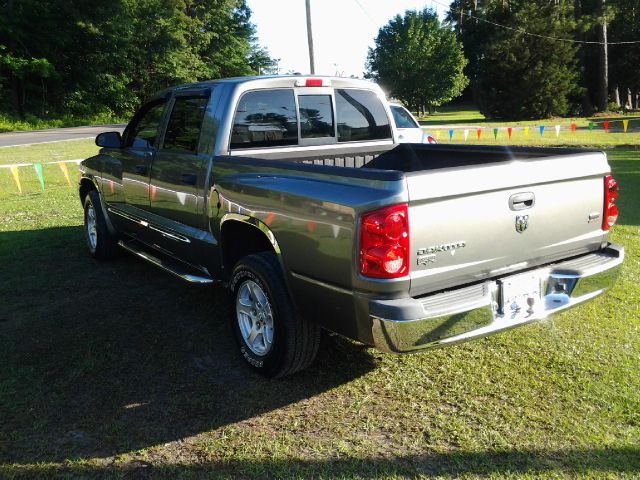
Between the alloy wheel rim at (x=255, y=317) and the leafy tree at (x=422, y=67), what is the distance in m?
57.7

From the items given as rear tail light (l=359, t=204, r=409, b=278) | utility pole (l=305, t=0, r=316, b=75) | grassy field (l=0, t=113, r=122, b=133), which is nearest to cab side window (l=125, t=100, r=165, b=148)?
rear tail light (l=359, t=204, r=409, b=278)

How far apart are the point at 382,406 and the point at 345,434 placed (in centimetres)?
36

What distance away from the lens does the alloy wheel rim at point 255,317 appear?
3670 millimetres

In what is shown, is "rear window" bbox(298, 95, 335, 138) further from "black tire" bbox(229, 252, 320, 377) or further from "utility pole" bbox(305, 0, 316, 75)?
"utility pole" bbox(305, 0, 316, 75)

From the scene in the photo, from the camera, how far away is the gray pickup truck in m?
2.86

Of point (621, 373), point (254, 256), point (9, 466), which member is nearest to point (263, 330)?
point (254, 256)

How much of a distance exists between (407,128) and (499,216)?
11267 mm

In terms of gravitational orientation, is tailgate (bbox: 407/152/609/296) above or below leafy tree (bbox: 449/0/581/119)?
below

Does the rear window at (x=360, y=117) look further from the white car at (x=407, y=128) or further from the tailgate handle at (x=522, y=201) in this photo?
the white car at (x=407, y=128)

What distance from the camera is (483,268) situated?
3084 millimetres

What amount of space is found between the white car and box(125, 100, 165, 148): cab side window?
844cm

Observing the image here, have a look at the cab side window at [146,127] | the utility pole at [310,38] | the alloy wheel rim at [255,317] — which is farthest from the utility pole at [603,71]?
the alloy wheel rim at [255,317]

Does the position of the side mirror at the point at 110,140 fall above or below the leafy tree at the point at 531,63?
below

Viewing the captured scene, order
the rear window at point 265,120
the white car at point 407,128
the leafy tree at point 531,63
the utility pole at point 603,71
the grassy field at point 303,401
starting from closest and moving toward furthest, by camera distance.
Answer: the grassy field at point 303,401, the rear window at point 265,120, the white car at point 407,128, the leafy tree at point 531,63, the utility pole at point 603,71
